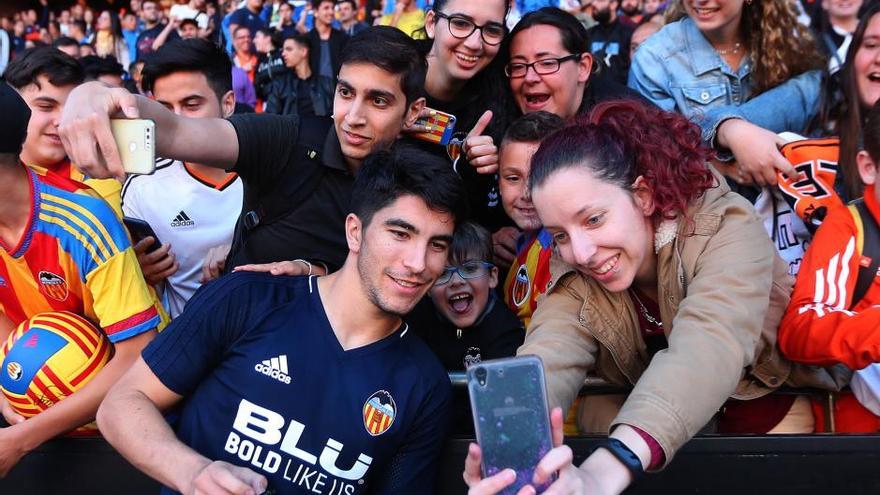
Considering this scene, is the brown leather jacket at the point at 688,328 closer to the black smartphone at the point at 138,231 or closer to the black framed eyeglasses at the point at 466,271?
the black framed eyeglasses at the point at 466,271

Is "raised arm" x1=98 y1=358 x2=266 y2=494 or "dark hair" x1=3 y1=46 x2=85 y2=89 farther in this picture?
"dark hair" x1=3 y1=46 x2=85 y2=89

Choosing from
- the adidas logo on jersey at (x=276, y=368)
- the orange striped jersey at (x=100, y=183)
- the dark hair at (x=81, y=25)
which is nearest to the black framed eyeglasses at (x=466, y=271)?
the adidas logo on jersey at (x=276, y=368)

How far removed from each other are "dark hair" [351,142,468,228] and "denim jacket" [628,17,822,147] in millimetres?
1278

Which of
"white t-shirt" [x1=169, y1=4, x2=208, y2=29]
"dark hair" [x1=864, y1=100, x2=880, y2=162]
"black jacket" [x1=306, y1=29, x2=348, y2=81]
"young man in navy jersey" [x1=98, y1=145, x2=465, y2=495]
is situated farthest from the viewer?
"white t-shirt" [x1=169, y1=4, x2=208, y2=29]

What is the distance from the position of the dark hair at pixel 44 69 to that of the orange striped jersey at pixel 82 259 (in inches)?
45.6

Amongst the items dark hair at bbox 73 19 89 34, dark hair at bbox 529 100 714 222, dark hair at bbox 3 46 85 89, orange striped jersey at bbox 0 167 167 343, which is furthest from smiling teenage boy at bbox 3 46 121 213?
dark hair at bbox 73 19 89 34

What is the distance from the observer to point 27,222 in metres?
2.99

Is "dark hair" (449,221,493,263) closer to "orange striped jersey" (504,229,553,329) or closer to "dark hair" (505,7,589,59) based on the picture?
"orange striped jersey" (504,229,553,329)

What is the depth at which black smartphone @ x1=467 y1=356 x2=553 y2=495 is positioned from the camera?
1847 millimetres

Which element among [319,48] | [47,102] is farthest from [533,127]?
[319,48]

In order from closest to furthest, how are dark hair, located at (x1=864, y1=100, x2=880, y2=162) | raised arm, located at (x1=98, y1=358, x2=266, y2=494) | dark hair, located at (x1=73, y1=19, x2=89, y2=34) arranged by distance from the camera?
raised arm, located at (x1=98, y1=358, x2=266, y2=494) < dark hair, located at (x1=864, y1=100, x2=880, y2=162) < dark hair, located at (x1=73, y1=19, x2=89, y2=34)

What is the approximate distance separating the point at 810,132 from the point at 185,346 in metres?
2.80

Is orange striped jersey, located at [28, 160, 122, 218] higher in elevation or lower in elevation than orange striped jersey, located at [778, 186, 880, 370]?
lower

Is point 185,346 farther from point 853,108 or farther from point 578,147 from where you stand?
point 853,108
